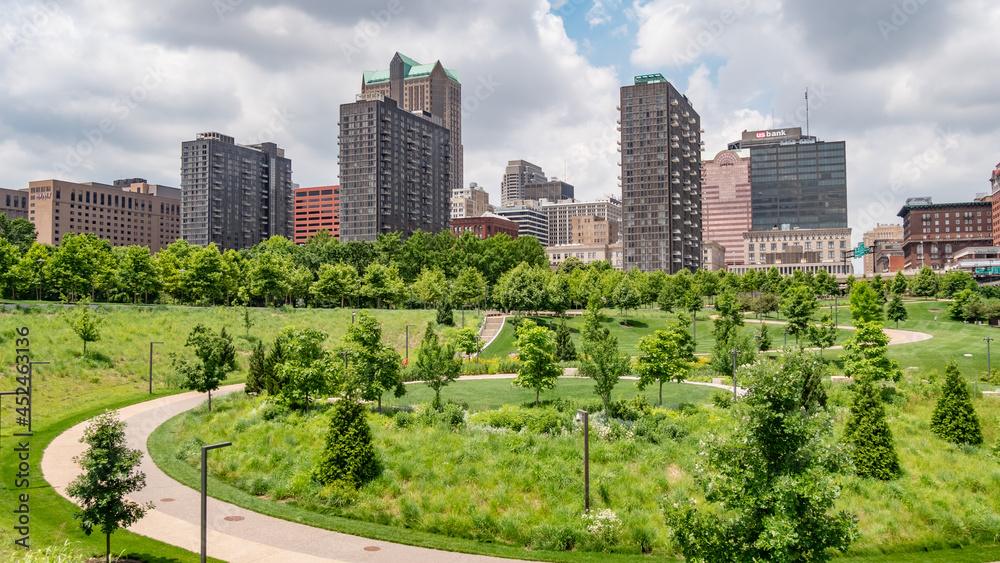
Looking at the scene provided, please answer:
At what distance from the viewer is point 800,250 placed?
7126 inches

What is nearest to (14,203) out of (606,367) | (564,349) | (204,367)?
(204,367)

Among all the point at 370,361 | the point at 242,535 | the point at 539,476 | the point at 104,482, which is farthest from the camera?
the point at 370,361

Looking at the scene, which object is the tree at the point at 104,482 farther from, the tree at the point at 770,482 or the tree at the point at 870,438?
the tree at the point at 870,438

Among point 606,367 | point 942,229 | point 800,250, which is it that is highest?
point 942,229

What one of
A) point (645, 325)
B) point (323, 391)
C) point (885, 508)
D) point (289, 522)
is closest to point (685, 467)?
point (885, 508)

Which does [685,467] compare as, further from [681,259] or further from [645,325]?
[681,259]

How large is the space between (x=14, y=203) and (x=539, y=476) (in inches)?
8324

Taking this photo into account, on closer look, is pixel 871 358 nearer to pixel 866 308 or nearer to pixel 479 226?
pixel 866 308

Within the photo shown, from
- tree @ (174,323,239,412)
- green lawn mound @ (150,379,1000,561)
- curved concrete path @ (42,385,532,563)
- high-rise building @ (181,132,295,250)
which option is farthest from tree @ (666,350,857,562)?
high-rise building @ (181,132,295,250)

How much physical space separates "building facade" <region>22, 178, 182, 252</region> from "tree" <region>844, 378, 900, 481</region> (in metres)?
186

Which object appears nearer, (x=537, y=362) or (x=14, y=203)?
(x=537, y=362)

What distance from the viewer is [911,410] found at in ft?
119

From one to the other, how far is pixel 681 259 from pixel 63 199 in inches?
6497

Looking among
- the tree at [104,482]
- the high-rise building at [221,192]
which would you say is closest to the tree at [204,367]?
the tree at [104,482]
